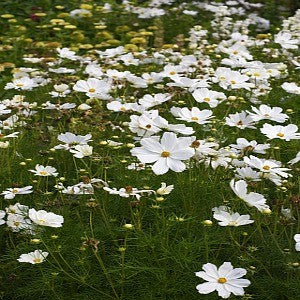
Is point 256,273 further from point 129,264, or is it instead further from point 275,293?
point 129,264

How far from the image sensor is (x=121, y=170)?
2684 millimetres

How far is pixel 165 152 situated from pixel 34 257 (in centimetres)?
51

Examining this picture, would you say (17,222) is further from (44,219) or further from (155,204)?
(155,204)

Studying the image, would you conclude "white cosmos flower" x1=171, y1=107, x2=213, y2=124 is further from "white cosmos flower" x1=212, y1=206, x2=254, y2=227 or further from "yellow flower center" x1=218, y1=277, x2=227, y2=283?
"yellow flower center" x1=218, y1=277, x2=227, y2=283

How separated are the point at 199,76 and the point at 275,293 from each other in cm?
173

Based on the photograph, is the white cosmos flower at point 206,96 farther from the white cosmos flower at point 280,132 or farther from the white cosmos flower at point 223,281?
the white cosmos flower at point 223,281

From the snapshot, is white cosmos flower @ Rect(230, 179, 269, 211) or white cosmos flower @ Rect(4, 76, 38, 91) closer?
white cosmos flower @ Rect(230, 179, 269, 211)

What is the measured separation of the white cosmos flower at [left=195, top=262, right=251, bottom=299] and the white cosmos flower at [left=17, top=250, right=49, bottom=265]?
528 millimetres

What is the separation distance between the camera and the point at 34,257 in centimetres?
213

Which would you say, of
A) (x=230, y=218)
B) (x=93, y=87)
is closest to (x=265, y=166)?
(x=230, y=218)

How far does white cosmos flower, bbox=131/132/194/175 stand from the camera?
6.83 feet

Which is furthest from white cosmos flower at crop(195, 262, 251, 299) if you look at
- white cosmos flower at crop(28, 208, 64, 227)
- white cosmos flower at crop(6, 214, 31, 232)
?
white cosmos flower at crop(6, 214, 31, 232)

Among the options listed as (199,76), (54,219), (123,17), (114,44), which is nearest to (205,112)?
(54,219)

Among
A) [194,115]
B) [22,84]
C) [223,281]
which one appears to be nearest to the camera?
[223,281]
